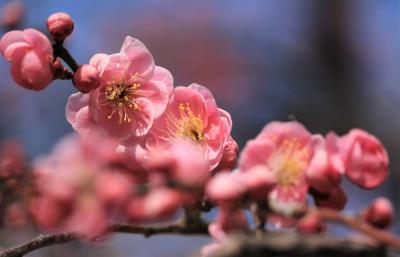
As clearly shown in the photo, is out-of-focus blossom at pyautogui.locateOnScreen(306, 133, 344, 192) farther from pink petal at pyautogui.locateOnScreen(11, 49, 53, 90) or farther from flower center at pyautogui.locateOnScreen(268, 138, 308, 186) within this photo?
pink petal at pyautogui.locateOnScreen(11, 49, 53, 90)

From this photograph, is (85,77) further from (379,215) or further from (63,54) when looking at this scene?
(379,215)

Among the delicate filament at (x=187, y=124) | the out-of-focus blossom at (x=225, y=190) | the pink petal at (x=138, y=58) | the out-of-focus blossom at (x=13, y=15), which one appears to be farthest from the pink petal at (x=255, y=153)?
the out-of-focus blossom at (x=13, y=15)

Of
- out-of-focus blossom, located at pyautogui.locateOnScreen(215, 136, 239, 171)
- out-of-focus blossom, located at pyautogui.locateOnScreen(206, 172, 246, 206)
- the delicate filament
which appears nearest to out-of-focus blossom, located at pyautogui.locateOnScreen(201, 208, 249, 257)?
out-of-focus blossom, located at pyautogui.locateOnScreen(206, 172, 246, 206)

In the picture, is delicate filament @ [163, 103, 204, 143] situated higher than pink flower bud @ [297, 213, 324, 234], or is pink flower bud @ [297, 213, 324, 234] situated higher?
delicate filament @ [163, 103, 204, 143]

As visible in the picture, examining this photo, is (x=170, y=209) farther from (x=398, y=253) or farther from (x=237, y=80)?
(x=237, y=80)

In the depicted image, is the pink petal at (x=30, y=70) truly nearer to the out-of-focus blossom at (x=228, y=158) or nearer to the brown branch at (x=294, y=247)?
the out-of-focus blossom at (x=228, y=158)
